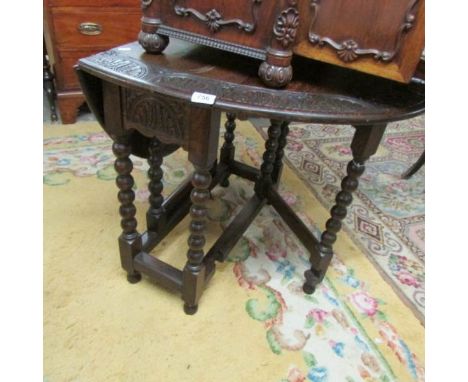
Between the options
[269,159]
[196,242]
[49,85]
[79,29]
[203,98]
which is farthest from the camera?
[49,85]

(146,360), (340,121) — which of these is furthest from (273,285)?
(340,121)

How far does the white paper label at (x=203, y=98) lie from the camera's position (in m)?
0.68

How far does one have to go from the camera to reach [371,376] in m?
0.98

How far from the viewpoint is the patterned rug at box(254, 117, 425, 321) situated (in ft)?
4.33

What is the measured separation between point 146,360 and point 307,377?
43 centimetres

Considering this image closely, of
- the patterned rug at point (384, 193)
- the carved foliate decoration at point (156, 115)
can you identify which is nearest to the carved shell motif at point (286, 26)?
the carved foliate decoration at point (156, 115)

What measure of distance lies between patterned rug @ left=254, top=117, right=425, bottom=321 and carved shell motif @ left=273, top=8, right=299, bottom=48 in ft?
3.04

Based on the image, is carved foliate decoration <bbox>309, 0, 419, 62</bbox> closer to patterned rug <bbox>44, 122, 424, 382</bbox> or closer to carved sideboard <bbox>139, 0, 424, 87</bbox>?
carved sideboard <bbox>139, 0, 424, 87</bbox>

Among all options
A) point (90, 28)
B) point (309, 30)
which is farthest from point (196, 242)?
point (90, 28)

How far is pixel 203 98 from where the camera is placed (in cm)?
69

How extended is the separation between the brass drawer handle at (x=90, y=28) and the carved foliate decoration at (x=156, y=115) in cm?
111

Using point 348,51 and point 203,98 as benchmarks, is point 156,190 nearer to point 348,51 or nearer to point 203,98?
point 203,98

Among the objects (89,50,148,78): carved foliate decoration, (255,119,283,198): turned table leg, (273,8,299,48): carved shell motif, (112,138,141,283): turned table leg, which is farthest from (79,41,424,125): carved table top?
(255,119,283,198): turned table leg

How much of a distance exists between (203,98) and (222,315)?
0.68 metres
